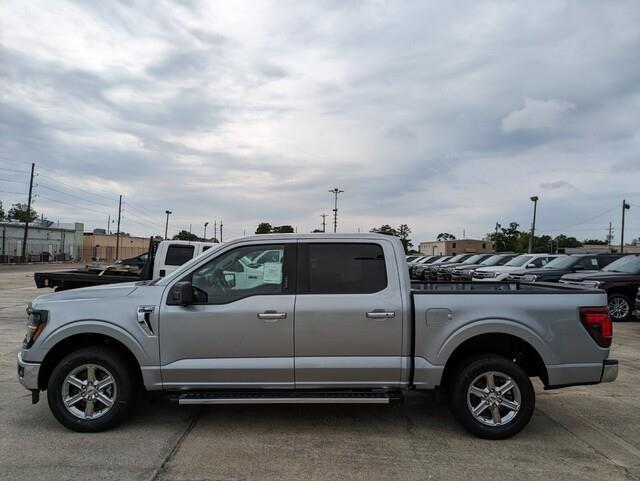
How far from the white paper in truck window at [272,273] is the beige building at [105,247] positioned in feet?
242

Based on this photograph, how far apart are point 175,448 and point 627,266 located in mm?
12699

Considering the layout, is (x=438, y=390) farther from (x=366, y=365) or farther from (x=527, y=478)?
(x=527, y=478)

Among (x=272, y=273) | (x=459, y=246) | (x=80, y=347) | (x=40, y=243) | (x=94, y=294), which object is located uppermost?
(x=459, y=246)

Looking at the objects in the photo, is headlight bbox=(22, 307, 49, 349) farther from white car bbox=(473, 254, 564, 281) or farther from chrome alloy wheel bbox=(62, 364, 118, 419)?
white car bbox=(473, 254, 564, 281)

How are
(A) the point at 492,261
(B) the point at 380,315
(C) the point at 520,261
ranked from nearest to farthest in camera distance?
(B) the point at 380,315, (C) the point at 520,261, (A) the point at 492,261

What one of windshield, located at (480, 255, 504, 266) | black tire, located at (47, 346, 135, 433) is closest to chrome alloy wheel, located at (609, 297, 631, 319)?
windshield, located at (480, 255, 504, 266)

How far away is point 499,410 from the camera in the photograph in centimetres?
457

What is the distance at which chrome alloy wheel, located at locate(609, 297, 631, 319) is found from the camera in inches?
486

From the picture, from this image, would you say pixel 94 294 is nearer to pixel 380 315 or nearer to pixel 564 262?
pixel 380 315

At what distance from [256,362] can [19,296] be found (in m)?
15.6

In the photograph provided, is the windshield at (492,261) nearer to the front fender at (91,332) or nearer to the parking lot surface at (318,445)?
the parking lot surface at (318,445)

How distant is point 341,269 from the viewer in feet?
15.4

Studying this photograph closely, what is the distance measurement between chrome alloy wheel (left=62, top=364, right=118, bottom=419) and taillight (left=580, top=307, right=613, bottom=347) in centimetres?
429

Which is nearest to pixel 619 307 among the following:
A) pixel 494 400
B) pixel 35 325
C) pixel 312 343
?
pixel 494 400
